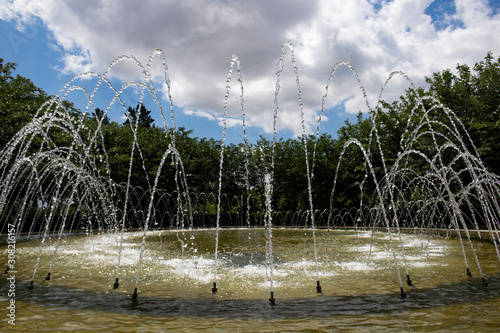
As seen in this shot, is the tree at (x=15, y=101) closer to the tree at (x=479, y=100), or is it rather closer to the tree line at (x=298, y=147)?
the tree line at (x=298, y=147)

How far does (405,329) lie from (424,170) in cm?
1766

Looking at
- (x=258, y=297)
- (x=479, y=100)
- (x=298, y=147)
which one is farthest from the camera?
(x=298, y=147)

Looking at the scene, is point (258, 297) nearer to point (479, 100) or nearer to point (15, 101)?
point (479, 100)

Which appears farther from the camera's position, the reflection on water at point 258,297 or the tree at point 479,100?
the tree at point 479,100

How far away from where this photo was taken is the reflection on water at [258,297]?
13.5ft

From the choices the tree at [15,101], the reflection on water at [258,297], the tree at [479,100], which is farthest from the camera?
the tree at [15,101]

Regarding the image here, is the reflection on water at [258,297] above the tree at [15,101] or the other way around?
the other way around

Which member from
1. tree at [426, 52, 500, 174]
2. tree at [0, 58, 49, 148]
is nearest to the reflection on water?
tree at [426, 52, 500, 174]

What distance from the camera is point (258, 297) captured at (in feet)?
17.3

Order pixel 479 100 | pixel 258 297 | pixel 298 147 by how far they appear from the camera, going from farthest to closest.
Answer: pixel 298 147 → pixel 479 100 → pixel 258 297

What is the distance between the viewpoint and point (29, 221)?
885 inches

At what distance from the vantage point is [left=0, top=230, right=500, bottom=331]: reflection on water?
410 centimetres

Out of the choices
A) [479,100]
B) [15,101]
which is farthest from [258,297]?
[15,101]

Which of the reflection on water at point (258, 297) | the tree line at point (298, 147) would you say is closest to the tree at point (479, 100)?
the tree line at point (298, 147)
